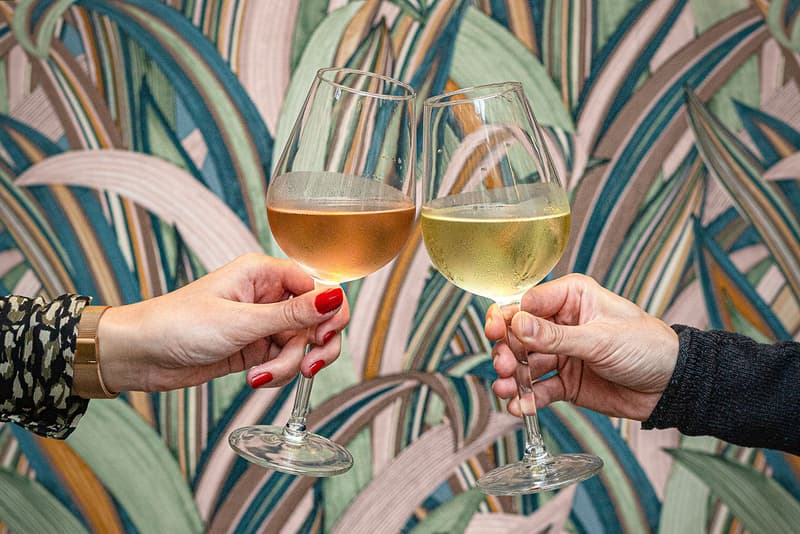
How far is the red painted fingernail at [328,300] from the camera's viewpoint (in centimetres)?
97

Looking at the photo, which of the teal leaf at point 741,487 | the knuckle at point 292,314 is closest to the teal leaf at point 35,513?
the knuckle at point 292,314

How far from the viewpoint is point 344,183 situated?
90 centimetres

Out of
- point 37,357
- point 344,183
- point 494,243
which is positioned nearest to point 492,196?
point 494,243

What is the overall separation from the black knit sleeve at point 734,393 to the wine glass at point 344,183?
1.54ft

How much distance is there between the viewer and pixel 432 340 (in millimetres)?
1724

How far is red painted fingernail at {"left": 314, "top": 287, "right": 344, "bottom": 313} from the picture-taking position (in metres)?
0.97

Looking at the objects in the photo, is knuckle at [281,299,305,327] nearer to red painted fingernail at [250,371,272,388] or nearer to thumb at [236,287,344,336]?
thumb at [236,287,344,336]

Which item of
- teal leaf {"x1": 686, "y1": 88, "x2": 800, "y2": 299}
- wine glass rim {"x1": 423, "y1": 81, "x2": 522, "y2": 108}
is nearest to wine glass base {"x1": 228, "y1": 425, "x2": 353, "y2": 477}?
wine glass rim {"x1": 423, "y1": 81, "x2": 522, "y2": 108}

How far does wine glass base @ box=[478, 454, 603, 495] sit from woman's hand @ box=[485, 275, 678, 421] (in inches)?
3.2

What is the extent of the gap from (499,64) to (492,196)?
90 cm

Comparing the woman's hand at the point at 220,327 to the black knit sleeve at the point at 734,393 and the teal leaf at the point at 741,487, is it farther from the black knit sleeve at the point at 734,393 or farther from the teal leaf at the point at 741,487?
the teal leaf at the point at 741,487

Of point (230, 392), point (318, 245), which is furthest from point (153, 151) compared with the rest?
point (318, 245)

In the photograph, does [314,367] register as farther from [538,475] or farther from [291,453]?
[538,475]

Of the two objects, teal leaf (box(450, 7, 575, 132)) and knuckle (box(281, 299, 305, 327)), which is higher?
teal leaf (box(450, 7, 575, 132))
